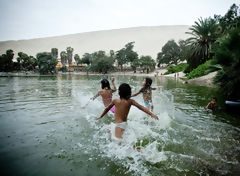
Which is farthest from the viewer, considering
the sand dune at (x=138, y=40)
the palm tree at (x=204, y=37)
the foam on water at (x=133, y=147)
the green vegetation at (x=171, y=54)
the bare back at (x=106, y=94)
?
the sand dune at (x=138, y=40)

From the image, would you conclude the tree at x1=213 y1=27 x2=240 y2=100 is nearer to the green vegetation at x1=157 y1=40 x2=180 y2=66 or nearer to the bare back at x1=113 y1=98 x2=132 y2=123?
the bare back at x1=113 y1=98 x2=132 y2=123

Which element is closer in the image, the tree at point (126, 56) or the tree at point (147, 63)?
the tree at point (147, 63)

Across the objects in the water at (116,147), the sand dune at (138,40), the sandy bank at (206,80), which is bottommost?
the water at (116,147)

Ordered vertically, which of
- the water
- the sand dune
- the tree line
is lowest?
the water

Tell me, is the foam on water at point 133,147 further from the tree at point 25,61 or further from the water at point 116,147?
the tree at point 25,61

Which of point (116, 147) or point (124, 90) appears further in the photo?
point (116, 147)

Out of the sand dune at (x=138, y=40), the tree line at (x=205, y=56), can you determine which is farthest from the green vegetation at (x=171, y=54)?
the sand dune at (x=138, y=40)

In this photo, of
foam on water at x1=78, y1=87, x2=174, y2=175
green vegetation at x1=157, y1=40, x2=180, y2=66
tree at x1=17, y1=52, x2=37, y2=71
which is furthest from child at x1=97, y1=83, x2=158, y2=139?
tree at x1=17, y1=52, x2=37, y2=71

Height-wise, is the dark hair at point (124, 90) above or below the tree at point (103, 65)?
below

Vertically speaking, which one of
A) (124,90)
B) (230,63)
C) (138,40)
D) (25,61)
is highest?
(138,40)

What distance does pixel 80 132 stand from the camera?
5.00m

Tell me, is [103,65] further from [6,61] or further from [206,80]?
[206,80]

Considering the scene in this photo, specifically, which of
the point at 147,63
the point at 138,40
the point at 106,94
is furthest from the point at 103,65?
the point at 138,40

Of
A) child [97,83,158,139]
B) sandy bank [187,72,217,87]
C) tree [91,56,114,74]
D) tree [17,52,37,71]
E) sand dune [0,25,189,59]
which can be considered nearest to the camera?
child [97,83,158,139]
